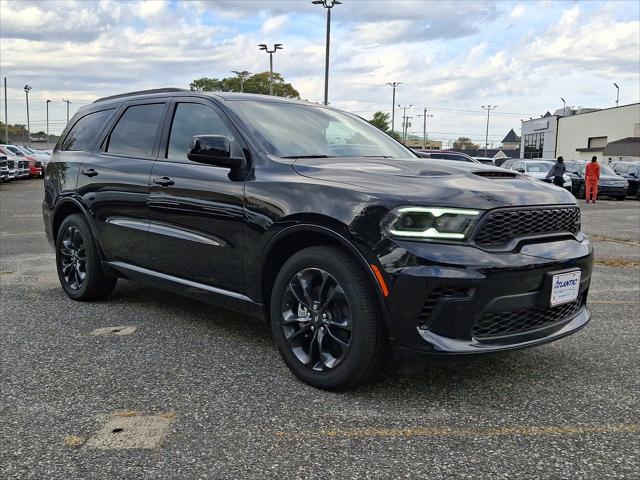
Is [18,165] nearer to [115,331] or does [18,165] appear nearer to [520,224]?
[115,331]

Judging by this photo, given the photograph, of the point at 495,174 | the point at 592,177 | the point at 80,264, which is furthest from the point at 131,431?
the point at 592,177

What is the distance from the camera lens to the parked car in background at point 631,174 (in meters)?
24.8

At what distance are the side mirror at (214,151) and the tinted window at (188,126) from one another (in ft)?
1.34

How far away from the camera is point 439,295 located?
2977mm

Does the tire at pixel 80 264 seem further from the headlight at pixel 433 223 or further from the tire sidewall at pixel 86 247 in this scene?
the headlight at pixel 433 223

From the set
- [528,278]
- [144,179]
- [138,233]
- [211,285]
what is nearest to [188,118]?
[144,179]

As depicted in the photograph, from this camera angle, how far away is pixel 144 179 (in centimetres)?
458

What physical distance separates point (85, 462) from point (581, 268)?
2.68 meters

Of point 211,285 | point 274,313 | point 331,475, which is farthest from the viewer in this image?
point 211,285

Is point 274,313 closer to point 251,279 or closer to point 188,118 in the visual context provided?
point 251,279

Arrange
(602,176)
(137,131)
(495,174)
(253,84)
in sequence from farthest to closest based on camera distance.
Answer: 1. (253,84)
2. (602,176)
3. (137,131)
4. (495,174)

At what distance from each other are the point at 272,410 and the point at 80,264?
3.00 m

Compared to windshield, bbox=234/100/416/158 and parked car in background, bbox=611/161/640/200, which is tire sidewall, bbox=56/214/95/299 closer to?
windshield, bbox=234/100/416/158

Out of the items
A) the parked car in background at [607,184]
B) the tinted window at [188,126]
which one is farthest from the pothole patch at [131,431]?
the parked car in background at [607,184]
